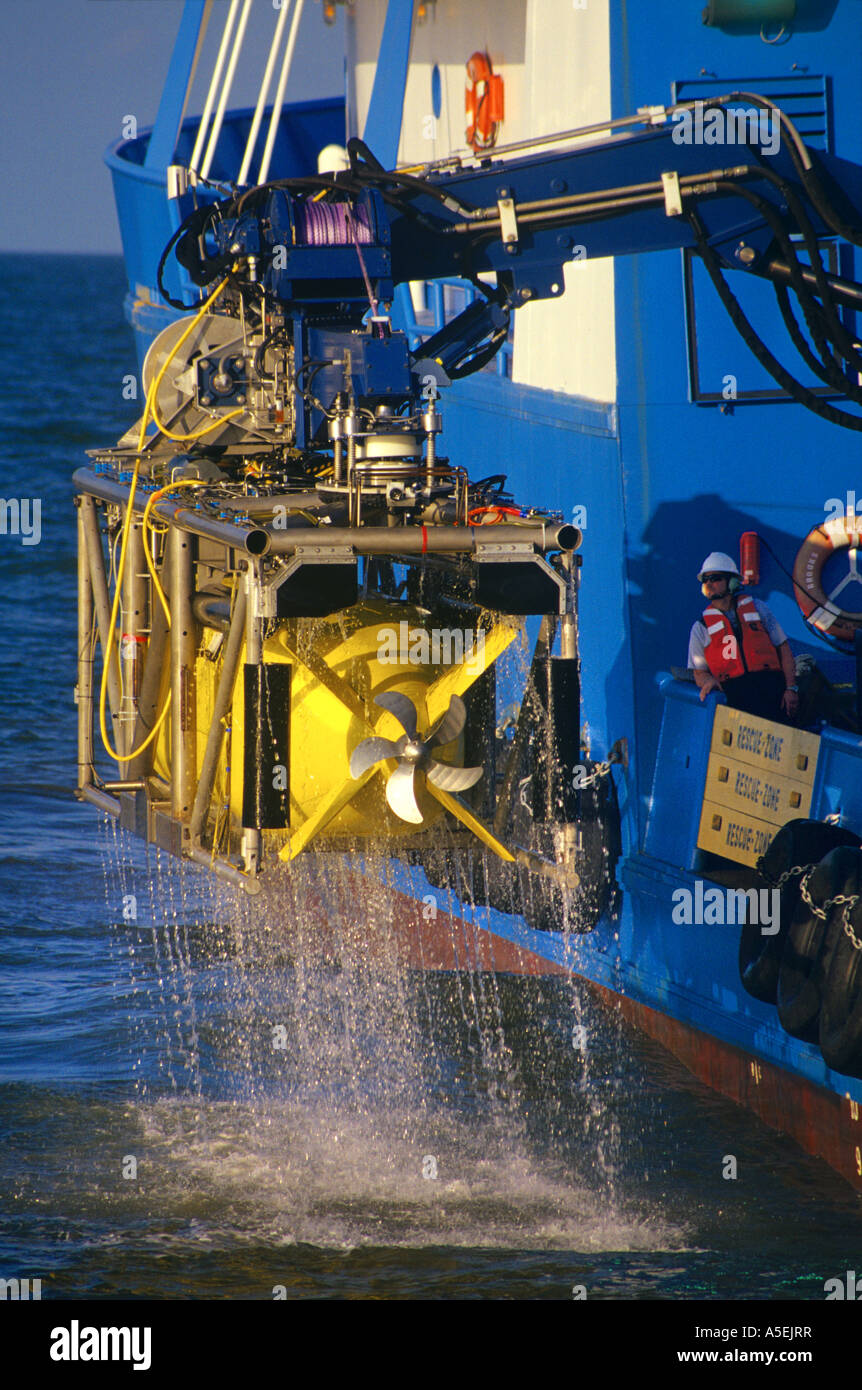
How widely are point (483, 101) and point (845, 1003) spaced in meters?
8.01

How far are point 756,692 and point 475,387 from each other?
413 cm

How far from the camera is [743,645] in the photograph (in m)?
Result: 12.0

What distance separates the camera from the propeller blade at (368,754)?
9.35m

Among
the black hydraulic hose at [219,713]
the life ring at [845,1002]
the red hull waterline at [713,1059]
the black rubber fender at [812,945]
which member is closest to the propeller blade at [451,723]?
the black hydraulic hose at [219,713]

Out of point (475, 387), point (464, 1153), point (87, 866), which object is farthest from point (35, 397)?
point (464, 1153)

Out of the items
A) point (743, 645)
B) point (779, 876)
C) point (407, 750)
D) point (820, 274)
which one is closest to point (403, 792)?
point (407, 750)

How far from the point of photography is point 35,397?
61.7 m

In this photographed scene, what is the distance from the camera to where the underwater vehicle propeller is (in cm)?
935

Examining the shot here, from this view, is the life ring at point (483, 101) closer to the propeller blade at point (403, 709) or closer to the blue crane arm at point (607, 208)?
the blue crane arm at point (607, 208)

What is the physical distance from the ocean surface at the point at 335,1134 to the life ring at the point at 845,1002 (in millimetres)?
1202

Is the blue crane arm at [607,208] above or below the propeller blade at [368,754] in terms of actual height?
above

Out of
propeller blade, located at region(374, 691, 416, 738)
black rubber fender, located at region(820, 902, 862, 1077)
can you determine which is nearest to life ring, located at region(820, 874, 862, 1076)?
black rubber fender, located at region(820, 902, 862, 1077)

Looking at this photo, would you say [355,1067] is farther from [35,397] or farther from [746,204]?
[35,397]

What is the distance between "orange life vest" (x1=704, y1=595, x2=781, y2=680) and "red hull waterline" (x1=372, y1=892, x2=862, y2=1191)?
242 cm
